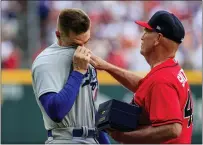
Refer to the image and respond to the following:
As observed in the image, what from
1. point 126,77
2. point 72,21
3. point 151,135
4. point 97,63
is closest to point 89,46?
point 126,77

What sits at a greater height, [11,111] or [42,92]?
[42,92]

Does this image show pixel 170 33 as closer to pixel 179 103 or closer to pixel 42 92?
pixel 179 103

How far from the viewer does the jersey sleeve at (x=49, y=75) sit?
12.6 feet

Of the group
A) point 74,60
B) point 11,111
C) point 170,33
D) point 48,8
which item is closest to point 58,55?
point 74,60

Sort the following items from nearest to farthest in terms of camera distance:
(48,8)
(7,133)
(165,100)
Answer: (165,100), (7,133), (48,8)

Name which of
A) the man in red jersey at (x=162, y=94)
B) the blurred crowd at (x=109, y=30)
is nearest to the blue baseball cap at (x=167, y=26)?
the man in red jersey at (x=162, y=94)

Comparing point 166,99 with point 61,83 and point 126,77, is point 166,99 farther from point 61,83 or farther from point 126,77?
point 126,77

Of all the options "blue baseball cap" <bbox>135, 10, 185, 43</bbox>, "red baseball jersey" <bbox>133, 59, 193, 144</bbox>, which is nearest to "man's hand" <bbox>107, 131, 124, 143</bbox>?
"red baseball jersey" <bbox>133, 59, 193, 144</bbox>

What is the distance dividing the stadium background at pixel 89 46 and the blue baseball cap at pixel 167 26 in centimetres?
572

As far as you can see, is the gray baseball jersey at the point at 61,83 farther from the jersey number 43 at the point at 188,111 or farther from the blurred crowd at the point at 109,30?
the blurred crowd at the point at 109,30

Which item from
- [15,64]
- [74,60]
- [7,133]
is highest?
[74,60]

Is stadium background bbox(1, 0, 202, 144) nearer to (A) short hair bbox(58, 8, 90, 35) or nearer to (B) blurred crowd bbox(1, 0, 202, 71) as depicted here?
(B) blurred crowd bbox(1, 0, 202, 71)

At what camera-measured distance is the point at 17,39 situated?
34.9ft

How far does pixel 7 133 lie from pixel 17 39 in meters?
1.71
